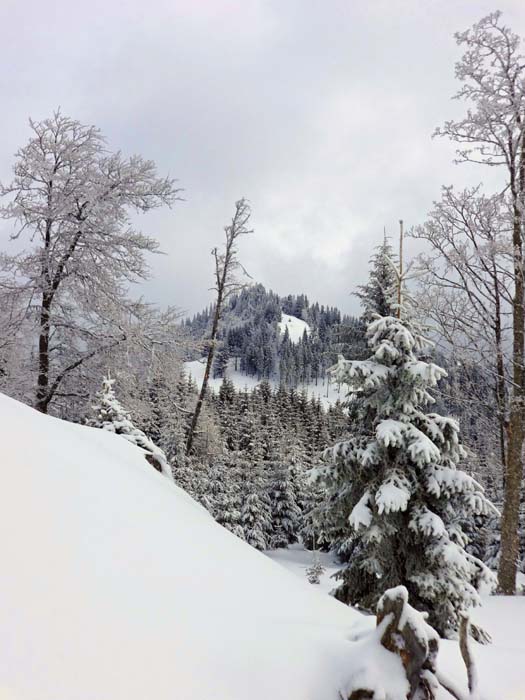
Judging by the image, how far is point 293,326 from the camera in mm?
173000

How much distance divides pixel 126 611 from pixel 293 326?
565 feet

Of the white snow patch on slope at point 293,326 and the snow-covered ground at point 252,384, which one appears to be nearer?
the snow-covered ground at point 252,384

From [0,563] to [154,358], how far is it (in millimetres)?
7053

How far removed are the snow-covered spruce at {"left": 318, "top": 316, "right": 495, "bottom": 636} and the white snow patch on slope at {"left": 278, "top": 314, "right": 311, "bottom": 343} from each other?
149 meters

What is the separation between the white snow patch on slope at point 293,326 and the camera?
162 m

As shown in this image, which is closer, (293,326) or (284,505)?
(284,505)

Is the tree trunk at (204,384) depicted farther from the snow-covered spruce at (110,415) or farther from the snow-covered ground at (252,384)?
the snow-covered ground at (252,384)

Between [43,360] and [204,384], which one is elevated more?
[204,384]

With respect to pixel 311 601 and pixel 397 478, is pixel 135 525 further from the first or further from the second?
pixel 397 478

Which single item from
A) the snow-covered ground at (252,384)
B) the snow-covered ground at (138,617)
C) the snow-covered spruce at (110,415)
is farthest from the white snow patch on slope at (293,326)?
the snow-covered ground at (138,617)

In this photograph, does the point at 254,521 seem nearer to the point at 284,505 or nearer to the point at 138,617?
the point at 284,505

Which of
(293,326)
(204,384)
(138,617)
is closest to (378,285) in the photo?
(204,384)

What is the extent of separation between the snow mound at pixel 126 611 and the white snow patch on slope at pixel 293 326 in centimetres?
15426

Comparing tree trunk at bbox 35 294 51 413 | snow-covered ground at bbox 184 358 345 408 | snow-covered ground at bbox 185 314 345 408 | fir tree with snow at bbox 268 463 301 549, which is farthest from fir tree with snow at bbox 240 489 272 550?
snow-covered ground at bbox 184 358 345 408
